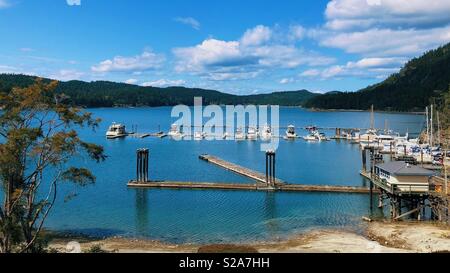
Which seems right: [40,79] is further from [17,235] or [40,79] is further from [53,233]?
[53,233]

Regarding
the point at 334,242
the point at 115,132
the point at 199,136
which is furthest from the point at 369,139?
the point at 334,242

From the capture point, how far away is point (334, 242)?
32.5m

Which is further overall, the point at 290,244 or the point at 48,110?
the point at 290,244

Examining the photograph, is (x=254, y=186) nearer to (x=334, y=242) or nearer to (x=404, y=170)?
(x=404, y=170)

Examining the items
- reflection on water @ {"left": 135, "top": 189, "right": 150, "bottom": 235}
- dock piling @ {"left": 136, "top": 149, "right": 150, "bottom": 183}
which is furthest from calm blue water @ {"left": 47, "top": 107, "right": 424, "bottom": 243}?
dock piling @ {"left": 136, "top": 149, "right": 150, "bottom": 183}

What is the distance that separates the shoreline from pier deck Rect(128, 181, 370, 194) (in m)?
15.4

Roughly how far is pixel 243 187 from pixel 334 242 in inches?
907

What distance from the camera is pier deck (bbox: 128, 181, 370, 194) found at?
53156mm

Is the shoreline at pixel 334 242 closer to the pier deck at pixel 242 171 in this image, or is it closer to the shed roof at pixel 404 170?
the shed roof at pixel 404 170
